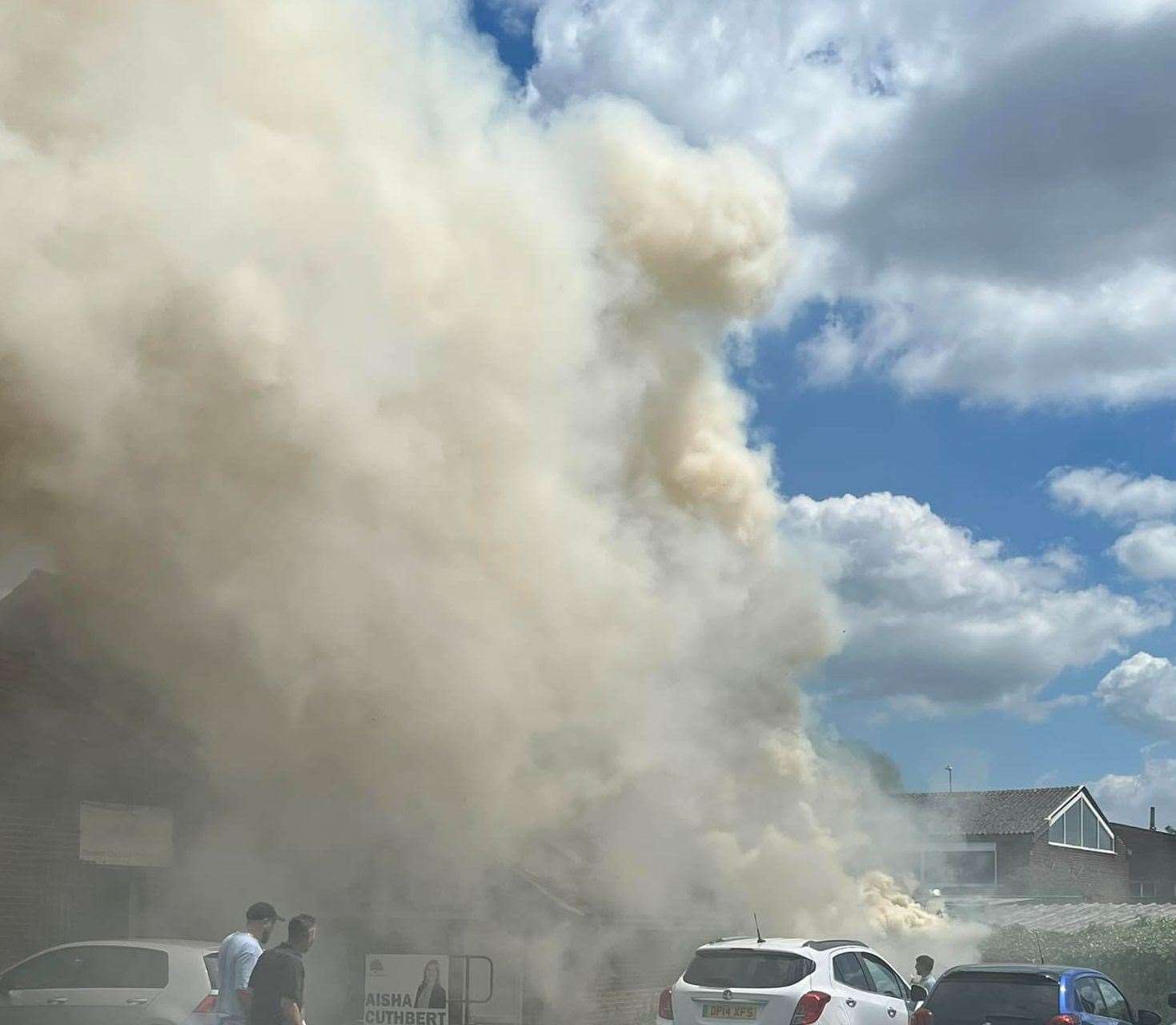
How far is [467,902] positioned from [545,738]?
253cm

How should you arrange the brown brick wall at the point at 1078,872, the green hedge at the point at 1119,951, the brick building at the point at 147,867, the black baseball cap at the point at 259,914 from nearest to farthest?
the black baseball cap at the point at 259,914 → the brick building at the point at 147,867 → the green hedge at the point at 1119,951 → the brown brick wall at the point at 1078,872

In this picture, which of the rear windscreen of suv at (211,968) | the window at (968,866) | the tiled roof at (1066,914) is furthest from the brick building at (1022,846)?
the rear windscreen of suv at (211,968)

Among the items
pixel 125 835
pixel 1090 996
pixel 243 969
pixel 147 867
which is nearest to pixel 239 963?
pixel 243 969

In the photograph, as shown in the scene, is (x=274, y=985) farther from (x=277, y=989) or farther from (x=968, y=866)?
(x=968, y=866)

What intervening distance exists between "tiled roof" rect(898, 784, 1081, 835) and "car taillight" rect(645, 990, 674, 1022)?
35.6 meters

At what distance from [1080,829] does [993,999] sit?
43758mm

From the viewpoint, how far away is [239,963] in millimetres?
9719

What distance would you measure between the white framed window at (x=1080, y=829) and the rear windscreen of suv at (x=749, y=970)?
1585 inches

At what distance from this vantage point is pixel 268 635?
52.4ft

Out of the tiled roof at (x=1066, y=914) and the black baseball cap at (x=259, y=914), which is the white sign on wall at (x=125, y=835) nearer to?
the black baseball cap at (x=259, y=914)

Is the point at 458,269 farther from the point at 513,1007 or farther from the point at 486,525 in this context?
the point at 513,1007

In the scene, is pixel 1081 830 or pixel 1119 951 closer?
pixel 1119 951

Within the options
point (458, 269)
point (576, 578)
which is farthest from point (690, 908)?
point (458, 269)

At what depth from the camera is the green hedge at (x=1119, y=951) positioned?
2180cm
